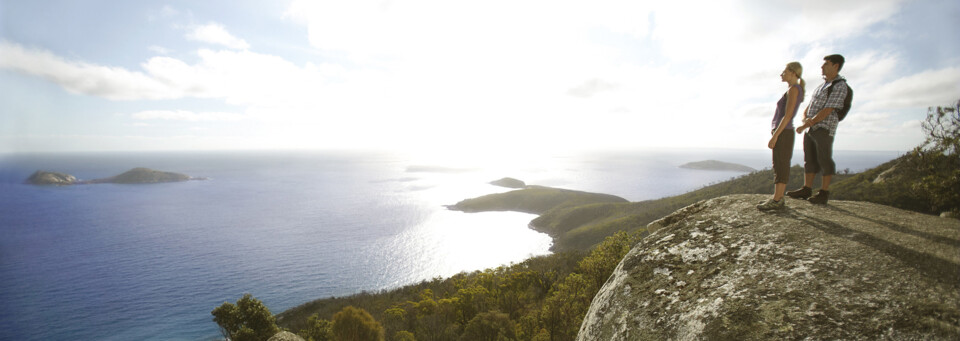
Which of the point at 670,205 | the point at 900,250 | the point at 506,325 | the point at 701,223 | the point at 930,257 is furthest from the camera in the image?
the point at 670,205

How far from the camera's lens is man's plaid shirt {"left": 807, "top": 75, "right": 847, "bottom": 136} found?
675 cm

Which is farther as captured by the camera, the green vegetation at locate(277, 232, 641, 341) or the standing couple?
the green vegetation at locate(277, 232, 641, 341)

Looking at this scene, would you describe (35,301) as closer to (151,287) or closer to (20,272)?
(151,287)

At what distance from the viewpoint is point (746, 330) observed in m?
3.62

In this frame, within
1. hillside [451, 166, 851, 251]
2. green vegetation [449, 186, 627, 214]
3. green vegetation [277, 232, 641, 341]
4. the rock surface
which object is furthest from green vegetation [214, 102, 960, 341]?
green vegetation [449, 186, 627, 214]

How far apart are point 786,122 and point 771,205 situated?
6.54 feet

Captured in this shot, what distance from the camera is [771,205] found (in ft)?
19.5

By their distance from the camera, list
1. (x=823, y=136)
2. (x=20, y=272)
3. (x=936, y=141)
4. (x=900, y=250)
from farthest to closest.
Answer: (x=20, y=272)
(x=936, y=141)
(x=823, y=136)
(x=900, y=250)

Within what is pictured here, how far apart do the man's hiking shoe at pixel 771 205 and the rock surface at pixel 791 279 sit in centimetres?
14

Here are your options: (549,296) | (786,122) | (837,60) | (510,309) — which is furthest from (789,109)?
(510,309)

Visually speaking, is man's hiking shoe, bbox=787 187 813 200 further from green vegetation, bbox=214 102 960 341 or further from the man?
green vegetation, bbox=214 102 960 341

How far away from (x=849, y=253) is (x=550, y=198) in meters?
159

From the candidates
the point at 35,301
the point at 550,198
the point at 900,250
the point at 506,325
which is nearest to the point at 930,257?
the point at 900,250

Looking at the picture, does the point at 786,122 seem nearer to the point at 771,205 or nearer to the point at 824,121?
the point at 824,121
